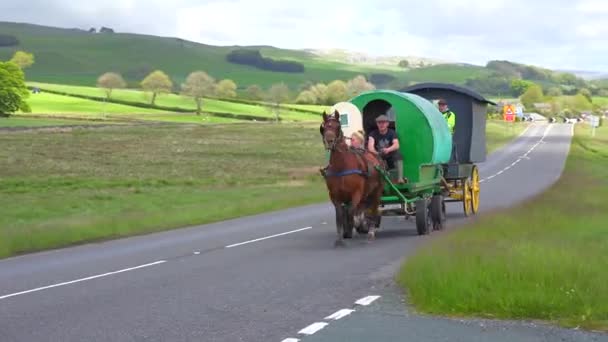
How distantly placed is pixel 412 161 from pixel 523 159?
4621 centimetres

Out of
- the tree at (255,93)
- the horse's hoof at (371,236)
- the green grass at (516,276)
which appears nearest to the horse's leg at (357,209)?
the horse's hoof at (371,236)

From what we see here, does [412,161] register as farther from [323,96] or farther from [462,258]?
[323,96]

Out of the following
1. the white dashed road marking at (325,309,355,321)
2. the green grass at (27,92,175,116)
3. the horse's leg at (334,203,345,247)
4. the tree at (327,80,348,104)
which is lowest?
the green grass at (27,92,175,116)

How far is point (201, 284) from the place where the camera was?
13.1m

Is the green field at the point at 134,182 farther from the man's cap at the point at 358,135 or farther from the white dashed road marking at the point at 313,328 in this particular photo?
the white dashed road marking at the point at 313,328

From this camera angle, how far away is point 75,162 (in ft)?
164

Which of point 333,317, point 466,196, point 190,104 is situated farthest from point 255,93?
point 333,317

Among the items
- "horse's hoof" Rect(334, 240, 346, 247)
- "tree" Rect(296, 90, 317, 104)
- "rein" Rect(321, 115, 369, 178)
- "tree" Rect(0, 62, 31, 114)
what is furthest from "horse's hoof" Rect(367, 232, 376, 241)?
"tree" Rect(296, 90, 317, 104)

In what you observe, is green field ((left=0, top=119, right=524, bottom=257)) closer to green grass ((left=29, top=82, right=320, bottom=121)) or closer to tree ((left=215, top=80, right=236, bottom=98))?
green grass ((left=29, top=82, right=320, bottom=121))

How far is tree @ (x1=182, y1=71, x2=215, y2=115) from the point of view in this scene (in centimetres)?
14445

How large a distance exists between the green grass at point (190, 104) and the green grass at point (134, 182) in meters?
58.2

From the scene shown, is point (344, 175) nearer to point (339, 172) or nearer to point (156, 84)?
point (339, 172)

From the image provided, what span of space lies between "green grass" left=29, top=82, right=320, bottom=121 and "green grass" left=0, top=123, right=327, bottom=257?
58180 mm

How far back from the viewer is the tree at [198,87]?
474 ft
